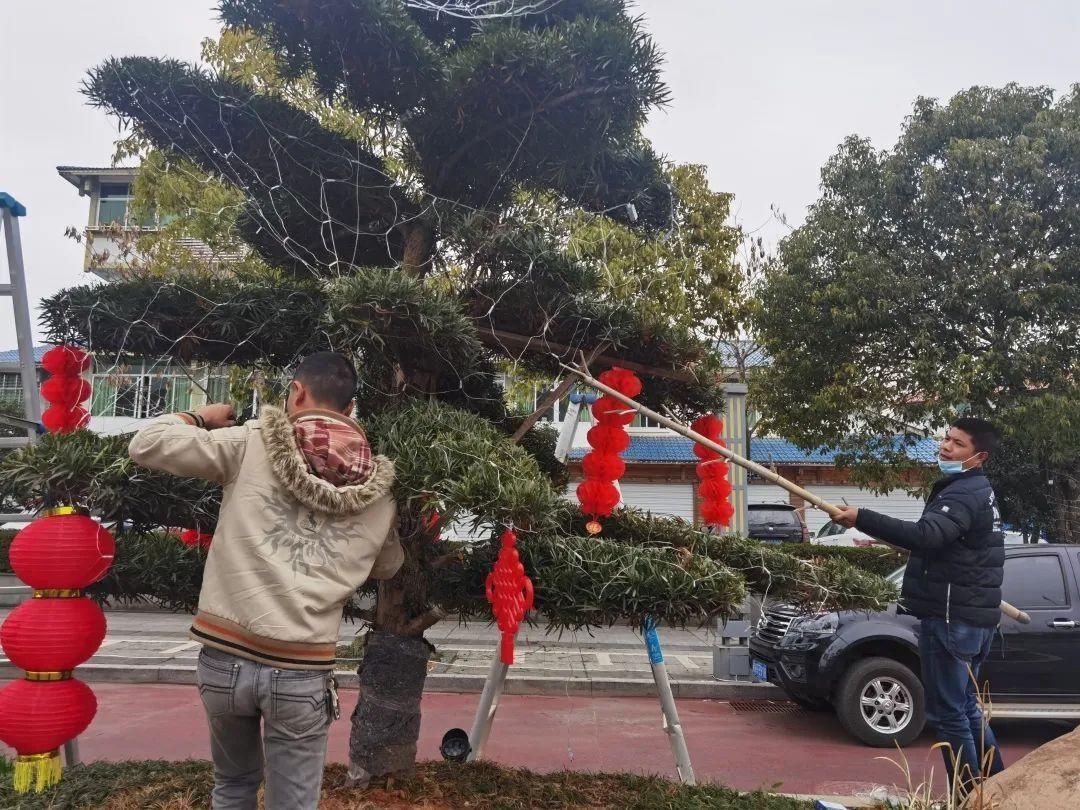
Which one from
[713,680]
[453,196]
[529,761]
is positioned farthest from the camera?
[713,680]

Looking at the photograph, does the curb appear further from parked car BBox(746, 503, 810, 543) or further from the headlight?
parked car BBox(746, 503, 810, 543)

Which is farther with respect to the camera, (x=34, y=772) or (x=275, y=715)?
(x=34, y=772)

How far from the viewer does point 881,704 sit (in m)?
5.95

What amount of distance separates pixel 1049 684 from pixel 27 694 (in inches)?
267

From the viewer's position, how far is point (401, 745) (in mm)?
3232

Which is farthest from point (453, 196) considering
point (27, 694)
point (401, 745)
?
point (27, 694)

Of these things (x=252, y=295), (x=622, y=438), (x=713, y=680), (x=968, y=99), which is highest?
(x=968, y=99)

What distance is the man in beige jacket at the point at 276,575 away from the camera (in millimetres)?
2148

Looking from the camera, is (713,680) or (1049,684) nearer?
(1049,684)

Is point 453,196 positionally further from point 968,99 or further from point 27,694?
point 968,99

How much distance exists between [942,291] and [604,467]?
968 centimetres

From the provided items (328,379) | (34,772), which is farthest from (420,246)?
(34,772)

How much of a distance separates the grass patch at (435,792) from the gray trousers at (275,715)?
93 cm

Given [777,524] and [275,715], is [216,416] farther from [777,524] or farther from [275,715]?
[777,524]
